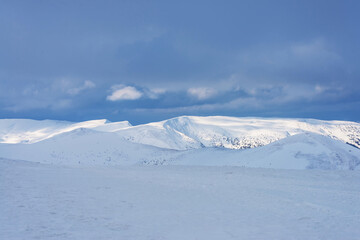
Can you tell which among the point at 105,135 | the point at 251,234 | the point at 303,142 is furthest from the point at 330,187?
the point at 105,135

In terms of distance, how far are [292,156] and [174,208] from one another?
29272mm

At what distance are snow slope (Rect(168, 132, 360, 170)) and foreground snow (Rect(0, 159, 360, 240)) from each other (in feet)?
52.8

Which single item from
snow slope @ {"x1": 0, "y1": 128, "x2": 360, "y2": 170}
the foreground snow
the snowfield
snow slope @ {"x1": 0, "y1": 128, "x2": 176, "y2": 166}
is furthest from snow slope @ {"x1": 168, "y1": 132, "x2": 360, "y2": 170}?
the foreground snow

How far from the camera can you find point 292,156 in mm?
38812

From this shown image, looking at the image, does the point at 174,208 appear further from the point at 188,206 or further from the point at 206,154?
the point at 206,154

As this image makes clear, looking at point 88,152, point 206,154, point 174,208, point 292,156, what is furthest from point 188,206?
point 88,152

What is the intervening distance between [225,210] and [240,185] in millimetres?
6789

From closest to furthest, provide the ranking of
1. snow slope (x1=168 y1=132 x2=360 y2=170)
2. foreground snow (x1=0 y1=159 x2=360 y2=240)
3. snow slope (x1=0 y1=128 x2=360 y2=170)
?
1. foreground snow (x1=0 y1=159 x2=360 y2=240)
2. snow slope (x1=168 y1=132 x2=360 y2=170)
3. snow slope (x1=0 y1=128 x2=360 y2=170)

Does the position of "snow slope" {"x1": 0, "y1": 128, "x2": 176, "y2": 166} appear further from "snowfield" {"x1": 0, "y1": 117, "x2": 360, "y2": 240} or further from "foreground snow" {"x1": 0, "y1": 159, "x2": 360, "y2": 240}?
"foreground snow" {"x1": 0, "y1": 159, "x2": 360, "y2": 240}

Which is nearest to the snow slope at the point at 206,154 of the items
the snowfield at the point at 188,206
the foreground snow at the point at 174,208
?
the snowfield at the point at 188,206

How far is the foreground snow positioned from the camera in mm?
9375

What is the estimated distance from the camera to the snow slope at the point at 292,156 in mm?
36906

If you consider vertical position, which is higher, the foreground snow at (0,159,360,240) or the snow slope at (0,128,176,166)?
the snow slope at (0,128,176,166)

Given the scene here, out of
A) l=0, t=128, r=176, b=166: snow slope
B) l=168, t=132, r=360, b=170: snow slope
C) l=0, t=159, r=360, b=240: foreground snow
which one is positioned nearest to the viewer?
l=0, t=159, r=360, b=240: foreground snow
